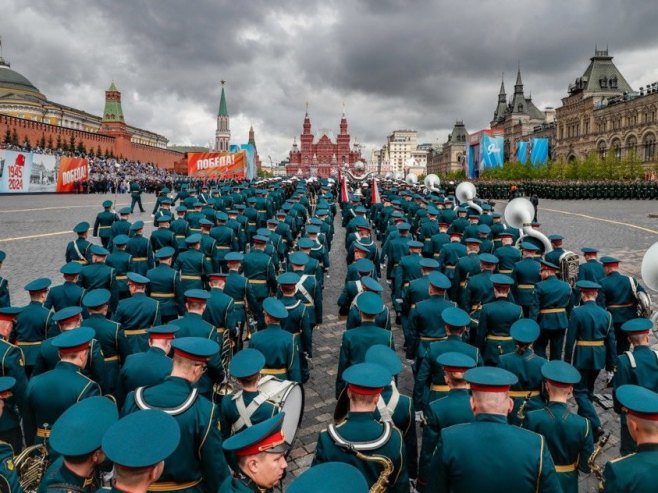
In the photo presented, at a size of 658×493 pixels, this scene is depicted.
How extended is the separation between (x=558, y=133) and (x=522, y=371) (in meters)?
86.8

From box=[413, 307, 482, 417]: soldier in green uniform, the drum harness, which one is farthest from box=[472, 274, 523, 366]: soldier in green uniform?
the drum harness

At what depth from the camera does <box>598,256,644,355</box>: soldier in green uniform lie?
663 centimetres

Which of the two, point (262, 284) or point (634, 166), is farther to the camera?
point (634, 166)

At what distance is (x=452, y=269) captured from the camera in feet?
29.2

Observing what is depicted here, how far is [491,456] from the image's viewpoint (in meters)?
2.50

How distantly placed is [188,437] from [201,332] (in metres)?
1.86

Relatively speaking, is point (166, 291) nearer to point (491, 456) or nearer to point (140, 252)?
point (140, 252)

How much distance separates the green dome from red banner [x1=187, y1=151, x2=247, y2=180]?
8510cm

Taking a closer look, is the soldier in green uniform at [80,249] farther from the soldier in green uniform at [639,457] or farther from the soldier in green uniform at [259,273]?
the soldier in green uniform at [639,457]

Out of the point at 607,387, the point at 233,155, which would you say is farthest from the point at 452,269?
the point at 233,155

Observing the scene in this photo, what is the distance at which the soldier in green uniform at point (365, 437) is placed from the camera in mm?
2688

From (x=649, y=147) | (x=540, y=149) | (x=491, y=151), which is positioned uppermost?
(x=540, y=149)

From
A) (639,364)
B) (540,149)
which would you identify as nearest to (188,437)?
(639,364)

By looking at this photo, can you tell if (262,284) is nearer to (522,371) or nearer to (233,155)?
(522,371)
